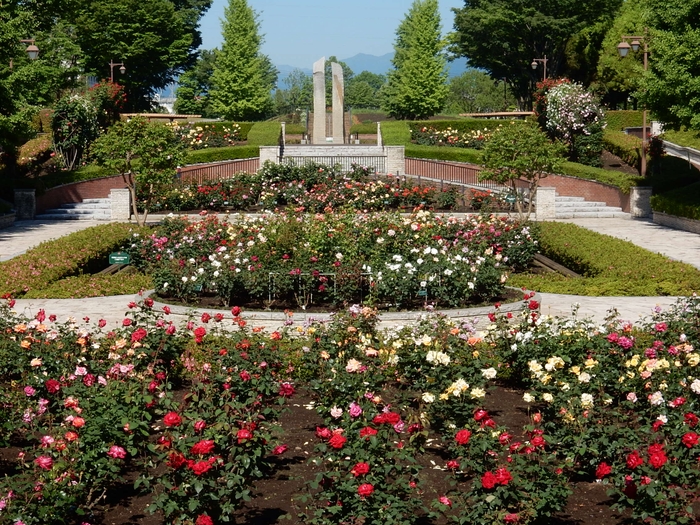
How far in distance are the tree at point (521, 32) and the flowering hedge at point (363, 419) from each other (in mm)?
41139

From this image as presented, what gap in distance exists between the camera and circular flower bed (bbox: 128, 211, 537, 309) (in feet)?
43.8

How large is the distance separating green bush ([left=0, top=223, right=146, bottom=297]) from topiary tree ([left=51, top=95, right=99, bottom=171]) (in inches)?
500

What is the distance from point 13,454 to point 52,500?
2.24 metres

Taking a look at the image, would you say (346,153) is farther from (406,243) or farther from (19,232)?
(406,243)

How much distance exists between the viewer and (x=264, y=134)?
3678 cm

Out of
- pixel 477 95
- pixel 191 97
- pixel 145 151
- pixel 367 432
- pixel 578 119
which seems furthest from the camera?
pixel 477 95

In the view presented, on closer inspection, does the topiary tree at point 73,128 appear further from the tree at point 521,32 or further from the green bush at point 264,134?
the tree at point 521,32

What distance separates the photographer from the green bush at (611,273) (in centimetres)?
1608

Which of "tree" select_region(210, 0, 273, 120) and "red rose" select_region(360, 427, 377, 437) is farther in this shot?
"tree" select_region(210, 0, 273, 120)

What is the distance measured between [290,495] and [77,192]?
78.8 ft

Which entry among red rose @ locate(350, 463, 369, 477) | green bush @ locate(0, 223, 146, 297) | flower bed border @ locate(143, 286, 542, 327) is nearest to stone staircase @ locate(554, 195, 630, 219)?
green bush @ locate(0, 223, 146, 297)

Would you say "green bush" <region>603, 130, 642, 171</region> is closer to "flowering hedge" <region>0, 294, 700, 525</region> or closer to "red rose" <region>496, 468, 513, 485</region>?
"flowering hedge" <region>0, 294, 700, 525</region>

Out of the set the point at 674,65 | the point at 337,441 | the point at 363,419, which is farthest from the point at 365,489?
the point at 674,65

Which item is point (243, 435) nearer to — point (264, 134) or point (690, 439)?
point (690, 439)
